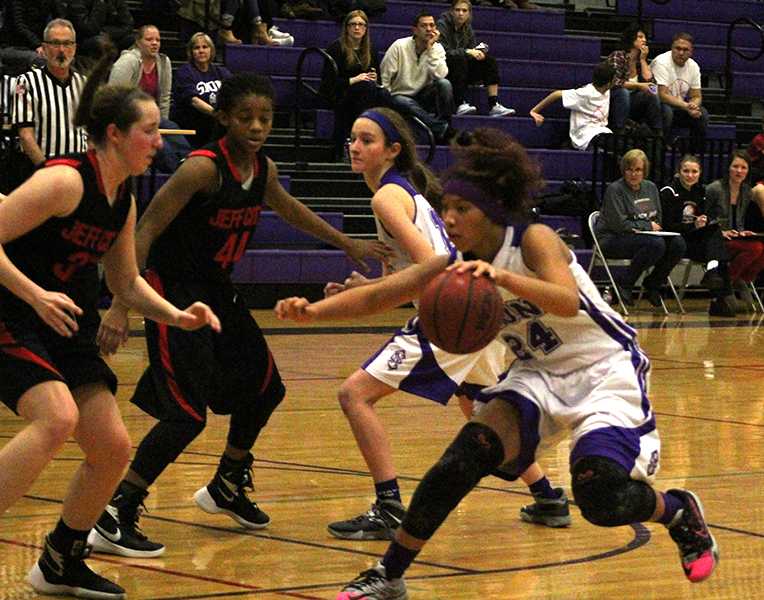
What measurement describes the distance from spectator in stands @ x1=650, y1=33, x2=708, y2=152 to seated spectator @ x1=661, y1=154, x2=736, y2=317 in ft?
5.52

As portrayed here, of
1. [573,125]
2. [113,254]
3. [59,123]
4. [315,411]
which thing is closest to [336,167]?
[573,125]

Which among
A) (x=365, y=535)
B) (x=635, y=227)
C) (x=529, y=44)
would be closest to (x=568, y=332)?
(x=365, y=535)

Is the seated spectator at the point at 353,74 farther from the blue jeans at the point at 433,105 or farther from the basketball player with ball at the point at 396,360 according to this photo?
the basketball player with ball at the point at 396,360

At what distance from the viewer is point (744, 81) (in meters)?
17.0

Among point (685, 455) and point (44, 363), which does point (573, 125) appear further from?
point (44, 363)

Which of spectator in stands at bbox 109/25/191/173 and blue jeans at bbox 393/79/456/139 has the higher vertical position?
spectator in stands at bbox 109/25/191/173

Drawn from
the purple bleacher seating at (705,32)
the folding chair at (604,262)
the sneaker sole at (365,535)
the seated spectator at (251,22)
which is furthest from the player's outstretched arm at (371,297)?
the purple bleacher seating at (705,32)

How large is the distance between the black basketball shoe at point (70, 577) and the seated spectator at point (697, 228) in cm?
953

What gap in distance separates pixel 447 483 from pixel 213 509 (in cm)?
139

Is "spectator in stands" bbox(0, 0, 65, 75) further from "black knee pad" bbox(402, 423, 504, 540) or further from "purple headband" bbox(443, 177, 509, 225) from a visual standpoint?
"black knee pad" bbox(402, 423, 504, 540)

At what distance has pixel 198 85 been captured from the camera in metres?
12.0

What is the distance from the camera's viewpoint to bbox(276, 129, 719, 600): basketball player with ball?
3.90 m

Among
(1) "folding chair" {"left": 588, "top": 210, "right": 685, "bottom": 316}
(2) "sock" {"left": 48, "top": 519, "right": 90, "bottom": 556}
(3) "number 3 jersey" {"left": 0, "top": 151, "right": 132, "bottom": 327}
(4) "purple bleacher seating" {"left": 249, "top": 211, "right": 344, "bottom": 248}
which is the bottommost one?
(1) "folding chair" {"left": 588, "top": 210, "right": 685, "bottom": 316}

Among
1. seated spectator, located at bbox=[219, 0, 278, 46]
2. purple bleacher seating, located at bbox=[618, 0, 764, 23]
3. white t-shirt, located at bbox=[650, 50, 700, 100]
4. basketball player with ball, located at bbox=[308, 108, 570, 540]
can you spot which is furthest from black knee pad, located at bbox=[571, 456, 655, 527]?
purple bleacher seating, located at bbox=[618, 0, 764, 23]
